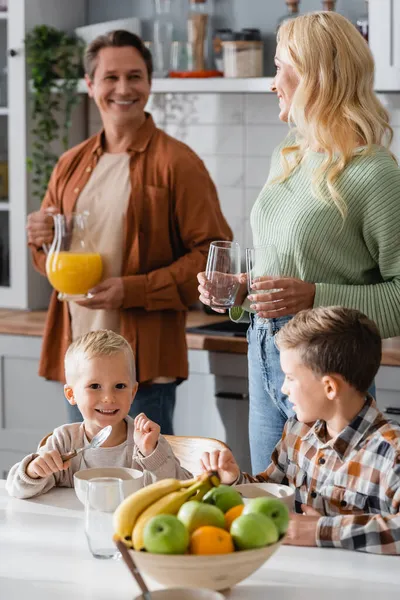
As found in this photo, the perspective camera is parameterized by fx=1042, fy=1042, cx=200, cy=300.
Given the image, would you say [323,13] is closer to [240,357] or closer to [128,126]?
[128,126]

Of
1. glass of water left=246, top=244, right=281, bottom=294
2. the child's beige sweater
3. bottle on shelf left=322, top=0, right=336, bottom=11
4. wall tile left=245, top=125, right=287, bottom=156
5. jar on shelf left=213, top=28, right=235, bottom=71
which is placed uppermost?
bottle on shelf left=322, top=0, right=336, bottom=11

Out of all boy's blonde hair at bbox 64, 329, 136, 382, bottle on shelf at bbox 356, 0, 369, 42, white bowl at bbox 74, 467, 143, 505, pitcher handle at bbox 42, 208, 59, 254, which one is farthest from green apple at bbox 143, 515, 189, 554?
bottle on shelf at bbox 356, 0, 369, 42

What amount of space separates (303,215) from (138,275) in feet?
2.88

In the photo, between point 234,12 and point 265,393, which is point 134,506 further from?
point 234,12

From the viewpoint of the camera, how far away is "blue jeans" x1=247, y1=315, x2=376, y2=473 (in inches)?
88.8

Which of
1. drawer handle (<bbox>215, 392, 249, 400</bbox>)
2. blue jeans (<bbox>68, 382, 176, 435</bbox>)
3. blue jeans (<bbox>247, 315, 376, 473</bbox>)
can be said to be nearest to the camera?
blue jeans (<bbox>247, 315, 376, 473</bbox>)

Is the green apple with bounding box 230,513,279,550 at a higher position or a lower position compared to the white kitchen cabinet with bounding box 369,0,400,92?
lower

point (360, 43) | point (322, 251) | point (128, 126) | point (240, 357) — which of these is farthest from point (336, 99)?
point (240, 357)

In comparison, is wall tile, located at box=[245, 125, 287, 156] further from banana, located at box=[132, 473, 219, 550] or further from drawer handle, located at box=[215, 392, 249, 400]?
banana, located at box=[132, 473, 219, 550]

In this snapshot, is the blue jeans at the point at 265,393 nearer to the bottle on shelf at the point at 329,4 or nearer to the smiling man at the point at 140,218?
the smiling man at the point at 140,218

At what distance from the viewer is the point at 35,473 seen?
1.91 meters

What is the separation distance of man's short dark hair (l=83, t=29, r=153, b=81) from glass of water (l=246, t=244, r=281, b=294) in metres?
1.12

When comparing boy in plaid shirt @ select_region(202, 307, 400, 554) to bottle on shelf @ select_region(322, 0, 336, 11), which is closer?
boy in plaid shirt @ select_region(202, 307, 400, 554)

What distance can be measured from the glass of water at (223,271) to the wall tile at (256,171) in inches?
68.5
